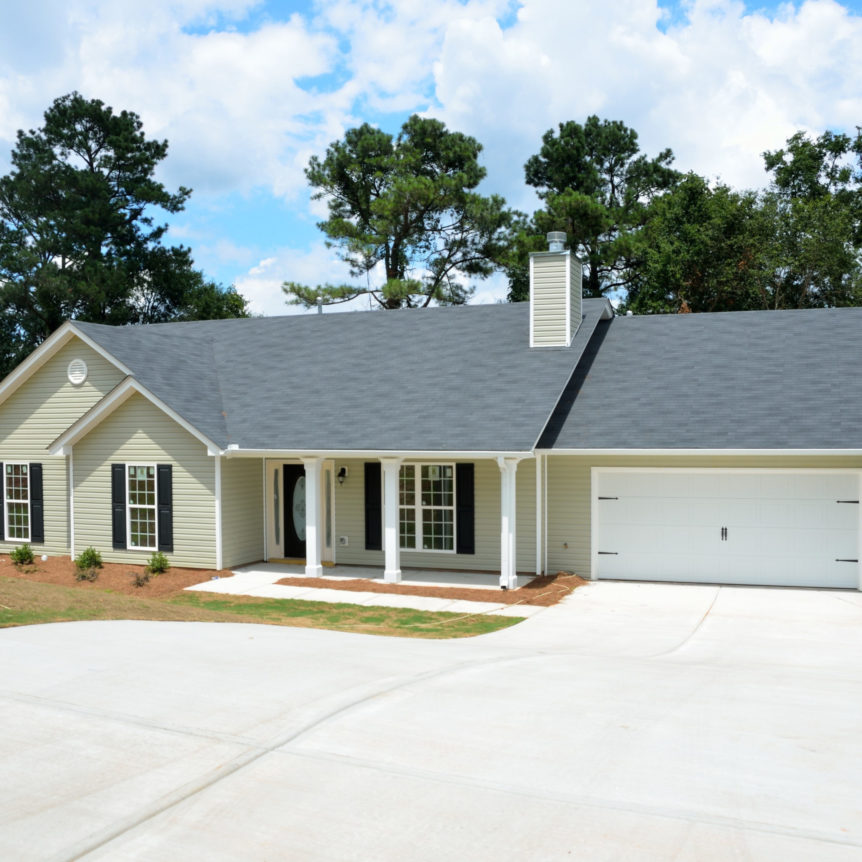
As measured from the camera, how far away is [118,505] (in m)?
18.4

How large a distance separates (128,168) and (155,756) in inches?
1729

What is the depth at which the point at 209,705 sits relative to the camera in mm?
7781

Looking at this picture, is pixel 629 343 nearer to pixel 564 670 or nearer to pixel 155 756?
pixel 564 670

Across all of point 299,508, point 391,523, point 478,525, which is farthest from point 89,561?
point 478,525

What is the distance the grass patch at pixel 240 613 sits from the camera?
12.3m

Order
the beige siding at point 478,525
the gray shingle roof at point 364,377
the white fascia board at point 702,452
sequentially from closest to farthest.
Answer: the white fascia board at point 702,452
the gray shingle roof at point 364,377
the beige siding at point 478,525

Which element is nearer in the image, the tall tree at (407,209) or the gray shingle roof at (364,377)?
the gray shingle roof at (364,377)

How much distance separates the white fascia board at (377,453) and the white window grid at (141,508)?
208 cm

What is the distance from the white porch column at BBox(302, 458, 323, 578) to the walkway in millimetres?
324

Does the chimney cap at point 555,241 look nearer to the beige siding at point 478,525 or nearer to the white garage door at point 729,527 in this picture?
the beige siding at point 478,525

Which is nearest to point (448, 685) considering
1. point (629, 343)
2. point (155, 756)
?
point (155, 756)

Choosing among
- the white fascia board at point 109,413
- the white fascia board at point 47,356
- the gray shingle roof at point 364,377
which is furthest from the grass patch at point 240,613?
the white fascia board at point 47,356

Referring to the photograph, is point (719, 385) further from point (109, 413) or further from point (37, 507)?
point (37, 507)

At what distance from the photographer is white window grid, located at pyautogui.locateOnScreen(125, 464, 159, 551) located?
18188 mm
